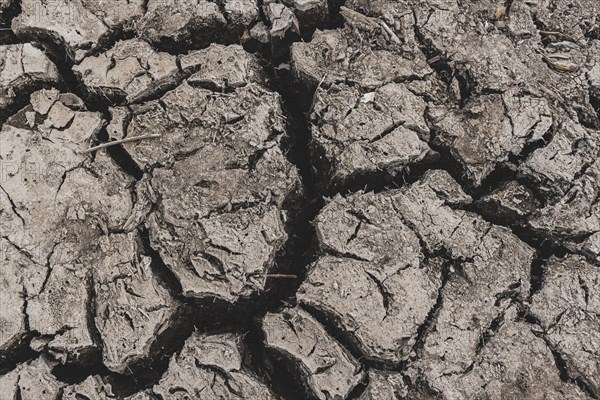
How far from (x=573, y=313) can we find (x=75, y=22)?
198 centimetres

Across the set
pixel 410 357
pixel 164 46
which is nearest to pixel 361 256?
pixel 410 357

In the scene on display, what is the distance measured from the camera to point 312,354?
2002mm

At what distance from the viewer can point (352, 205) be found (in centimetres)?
220

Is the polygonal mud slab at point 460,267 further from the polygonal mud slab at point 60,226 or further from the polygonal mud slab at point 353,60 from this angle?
the polygonal mud slab at point 60,226

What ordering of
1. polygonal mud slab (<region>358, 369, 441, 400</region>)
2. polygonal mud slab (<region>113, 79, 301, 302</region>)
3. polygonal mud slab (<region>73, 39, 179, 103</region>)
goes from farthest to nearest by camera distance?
1. polygonal mud slab (<region>73, 39, 179, 103</region>)
2. polygonal mud slab (<region>113, 79, 301, 302</region>)
3. polygonal mud slab (<region>358, 369, 441, 400</region>)

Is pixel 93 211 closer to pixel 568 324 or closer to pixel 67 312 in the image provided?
pixel 67 312

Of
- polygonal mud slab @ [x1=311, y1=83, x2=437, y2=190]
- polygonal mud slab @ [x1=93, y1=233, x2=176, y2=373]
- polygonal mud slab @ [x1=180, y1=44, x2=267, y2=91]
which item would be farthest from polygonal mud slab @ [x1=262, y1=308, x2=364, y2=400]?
polygonal mud slab @ [x1=180, y1=44, x2=267, y2=91]

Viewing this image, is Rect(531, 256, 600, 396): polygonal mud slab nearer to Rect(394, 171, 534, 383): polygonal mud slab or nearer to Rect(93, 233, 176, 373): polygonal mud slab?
Rect(394, 171, 534, 383): polygonal mud slab

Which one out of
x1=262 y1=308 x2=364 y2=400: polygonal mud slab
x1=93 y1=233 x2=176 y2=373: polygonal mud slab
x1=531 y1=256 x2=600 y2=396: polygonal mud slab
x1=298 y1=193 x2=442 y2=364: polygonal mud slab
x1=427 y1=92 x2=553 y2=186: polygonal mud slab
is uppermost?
x1=427 y1=92 x2=553 y2=186: polygonal mud slab

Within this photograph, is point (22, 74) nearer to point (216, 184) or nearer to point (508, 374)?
point (216, 184)

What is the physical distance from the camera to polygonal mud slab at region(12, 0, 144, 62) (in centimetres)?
243

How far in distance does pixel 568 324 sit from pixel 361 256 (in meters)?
0.66

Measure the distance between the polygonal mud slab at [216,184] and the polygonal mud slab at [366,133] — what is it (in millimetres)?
134

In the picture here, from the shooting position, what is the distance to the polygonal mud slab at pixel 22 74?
2.38 metres
